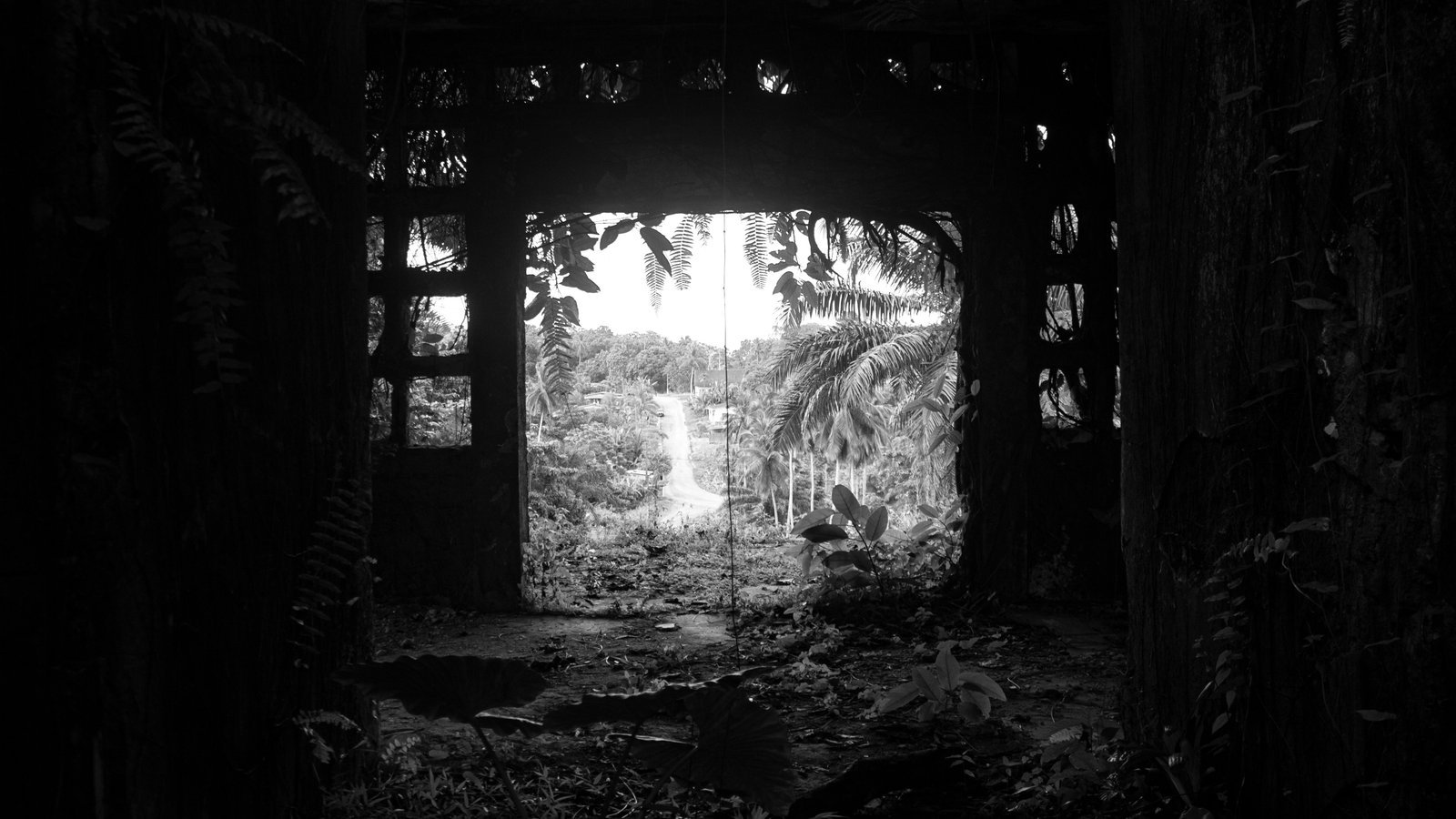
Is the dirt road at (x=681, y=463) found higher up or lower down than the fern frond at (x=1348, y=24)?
lower down

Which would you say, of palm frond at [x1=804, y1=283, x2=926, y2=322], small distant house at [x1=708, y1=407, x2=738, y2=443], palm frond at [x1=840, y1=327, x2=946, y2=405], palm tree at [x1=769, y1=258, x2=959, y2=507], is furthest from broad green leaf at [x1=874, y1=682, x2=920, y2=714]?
small distant house at [x1=708, y1=407, x2=738, y2=443]

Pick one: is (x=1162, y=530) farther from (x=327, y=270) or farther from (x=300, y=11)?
(x=300, y=11)

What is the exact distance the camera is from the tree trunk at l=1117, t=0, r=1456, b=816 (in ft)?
5.81

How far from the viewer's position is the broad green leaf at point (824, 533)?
512 centimetres

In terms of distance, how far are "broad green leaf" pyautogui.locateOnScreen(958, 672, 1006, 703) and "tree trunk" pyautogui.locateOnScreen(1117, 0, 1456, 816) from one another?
0.52 m

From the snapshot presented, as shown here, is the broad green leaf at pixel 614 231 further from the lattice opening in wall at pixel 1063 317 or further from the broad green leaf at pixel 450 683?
the broad green leaf at pixel 450 683

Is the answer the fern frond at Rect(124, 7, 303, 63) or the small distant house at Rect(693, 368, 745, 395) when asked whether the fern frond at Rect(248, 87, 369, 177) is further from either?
the small distant house at Rect(693, 368, 745, 395)

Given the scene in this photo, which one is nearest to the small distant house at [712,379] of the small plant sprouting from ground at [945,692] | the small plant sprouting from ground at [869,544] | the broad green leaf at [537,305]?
the broad green leaf at [537,305]

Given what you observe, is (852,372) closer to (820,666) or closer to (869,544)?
(869,544)

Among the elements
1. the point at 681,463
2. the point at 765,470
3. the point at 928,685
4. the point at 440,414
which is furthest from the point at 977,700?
the point at 681,463

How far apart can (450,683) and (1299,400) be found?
1782 mm

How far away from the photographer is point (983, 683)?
3.15 meters

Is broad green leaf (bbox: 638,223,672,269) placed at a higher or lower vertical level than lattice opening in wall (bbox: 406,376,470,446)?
higher

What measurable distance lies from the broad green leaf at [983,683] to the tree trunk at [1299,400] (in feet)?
1.71
